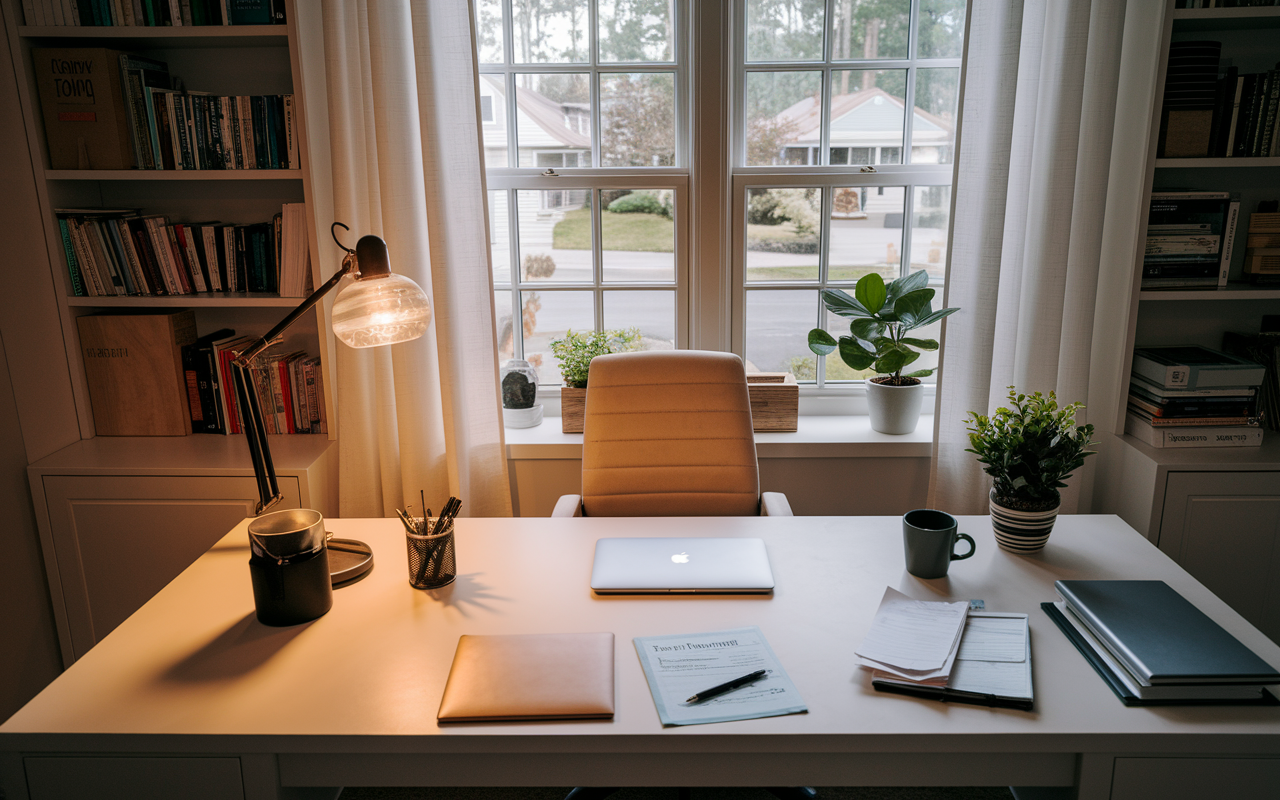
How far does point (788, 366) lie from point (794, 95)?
901 mm

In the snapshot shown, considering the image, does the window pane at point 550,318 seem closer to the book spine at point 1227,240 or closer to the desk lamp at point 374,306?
the desk lamp at point 374,306

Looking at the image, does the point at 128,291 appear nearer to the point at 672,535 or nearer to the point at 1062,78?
the point at 672,535

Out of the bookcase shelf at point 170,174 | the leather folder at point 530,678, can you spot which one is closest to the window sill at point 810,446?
the bookcase shelf at point 170,174

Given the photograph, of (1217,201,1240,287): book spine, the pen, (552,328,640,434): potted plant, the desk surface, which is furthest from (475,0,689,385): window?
the pen

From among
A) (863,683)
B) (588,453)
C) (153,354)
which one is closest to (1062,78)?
(588,453)

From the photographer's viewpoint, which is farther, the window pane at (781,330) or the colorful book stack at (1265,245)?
the window pane at (781,330)

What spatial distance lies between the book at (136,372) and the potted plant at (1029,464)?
7.37 ft

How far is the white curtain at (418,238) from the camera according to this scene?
2258mm

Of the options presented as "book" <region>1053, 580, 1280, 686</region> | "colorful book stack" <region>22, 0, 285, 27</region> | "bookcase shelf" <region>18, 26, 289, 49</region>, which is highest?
"colorful book stack" <region>22, 0, 285, 27</region>

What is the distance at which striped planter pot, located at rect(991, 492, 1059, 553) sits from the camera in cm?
155

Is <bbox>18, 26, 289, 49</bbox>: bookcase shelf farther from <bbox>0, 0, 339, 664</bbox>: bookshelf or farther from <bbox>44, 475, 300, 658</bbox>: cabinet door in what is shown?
<bbox>44, 475, 300, 658</bbox>: cabinet door

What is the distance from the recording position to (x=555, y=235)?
2.75 m

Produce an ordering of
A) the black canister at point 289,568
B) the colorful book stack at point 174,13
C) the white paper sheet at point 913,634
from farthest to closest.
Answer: the colorful book stack at point 174,13 < the black canister at point 289,568 < the white paper sheet at point 913,634

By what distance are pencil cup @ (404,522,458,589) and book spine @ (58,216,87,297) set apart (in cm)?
166
